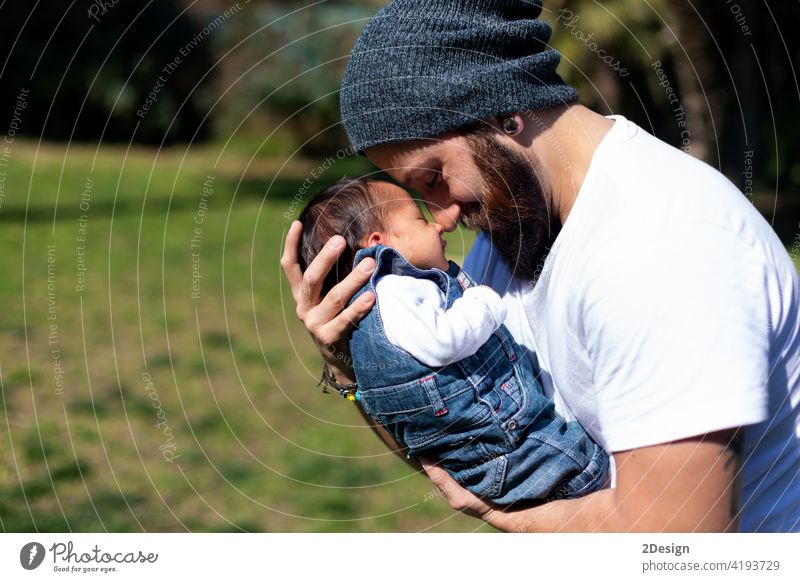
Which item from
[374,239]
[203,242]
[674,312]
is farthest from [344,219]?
[203,242]

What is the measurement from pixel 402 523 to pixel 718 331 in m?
3.48

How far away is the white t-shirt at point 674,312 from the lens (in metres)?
1.85

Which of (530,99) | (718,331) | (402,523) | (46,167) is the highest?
(530,99)

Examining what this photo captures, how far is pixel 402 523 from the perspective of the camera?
5.02 meters

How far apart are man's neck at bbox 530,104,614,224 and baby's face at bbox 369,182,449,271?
1.48 ft

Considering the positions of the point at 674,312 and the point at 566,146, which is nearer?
the point at 674,312

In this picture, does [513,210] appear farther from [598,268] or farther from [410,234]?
[598,268]

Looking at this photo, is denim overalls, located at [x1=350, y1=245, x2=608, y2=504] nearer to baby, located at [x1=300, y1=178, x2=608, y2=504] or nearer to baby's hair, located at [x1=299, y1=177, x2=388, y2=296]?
baby, located at [x1=300, y1=178, x2=608, y2=504]

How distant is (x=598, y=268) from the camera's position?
6.52 ft

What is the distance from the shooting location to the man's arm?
6.21 ft

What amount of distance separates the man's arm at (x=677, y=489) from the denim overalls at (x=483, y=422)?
22 cm

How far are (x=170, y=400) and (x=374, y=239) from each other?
13.7ft

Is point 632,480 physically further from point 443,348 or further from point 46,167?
point 46,167
